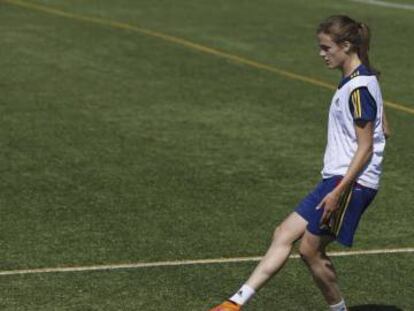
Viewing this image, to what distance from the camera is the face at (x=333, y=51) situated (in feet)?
27.7

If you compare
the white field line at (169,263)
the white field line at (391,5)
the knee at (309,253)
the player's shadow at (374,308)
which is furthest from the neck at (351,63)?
the white field line at (391,5)

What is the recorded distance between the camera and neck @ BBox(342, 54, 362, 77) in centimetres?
849

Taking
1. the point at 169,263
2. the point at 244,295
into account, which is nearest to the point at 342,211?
the point at 244,295

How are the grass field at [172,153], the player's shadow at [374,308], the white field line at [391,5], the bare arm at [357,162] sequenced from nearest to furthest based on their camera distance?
1. the bare arm at [357,162]
2. the player's shadow at [374,308]
3. the grass field at [172,153]
4. the white field line at [391,5]

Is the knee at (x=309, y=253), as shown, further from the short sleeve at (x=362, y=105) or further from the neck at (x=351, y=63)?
the neck at (x=351, y=63)

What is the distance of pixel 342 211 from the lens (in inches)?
335

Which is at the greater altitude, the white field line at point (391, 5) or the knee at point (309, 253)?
the knee at point (309, 253)

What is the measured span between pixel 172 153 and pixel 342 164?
6.40 meters

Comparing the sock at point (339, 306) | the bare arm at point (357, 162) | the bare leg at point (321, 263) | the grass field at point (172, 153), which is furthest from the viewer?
the grass field at point (172, 153)

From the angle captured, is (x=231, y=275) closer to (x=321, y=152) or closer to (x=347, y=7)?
(x=321, y=152)

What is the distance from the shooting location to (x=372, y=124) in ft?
27.6

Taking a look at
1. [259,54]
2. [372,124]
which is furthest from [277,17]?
[372,124]

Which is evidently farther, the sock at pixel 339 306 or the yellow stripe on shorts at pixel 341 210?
the sock at pixel 339 306

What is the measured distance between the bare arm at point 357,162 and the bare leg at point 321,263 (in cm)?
31
